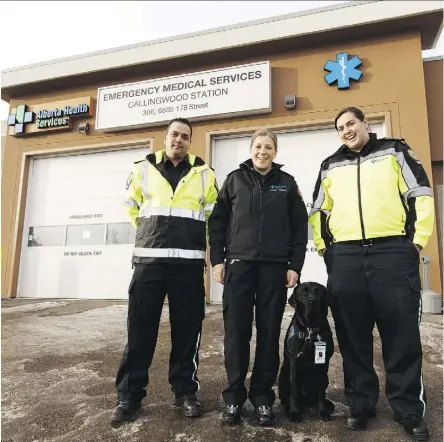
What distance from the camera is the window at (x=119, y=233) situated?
785cm

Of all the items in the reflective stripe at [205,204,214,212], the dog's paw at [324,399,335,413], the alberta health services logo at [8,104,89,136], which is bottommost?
the dog's paw at [324,399,335,413]

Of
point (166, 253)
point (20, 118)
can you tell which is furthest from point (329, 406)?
point (20, 118)

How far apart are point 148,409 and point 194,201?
144 centimetres

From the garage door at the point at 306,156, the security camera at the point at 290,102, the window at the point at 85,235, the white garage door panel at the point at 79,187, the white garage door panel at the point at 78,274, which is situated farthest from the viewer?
the white garage door panel at the point at 79,187

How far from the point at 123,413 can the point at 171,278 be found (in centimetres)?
88

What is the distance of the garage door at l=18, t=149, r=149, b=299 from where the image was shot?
791 cm

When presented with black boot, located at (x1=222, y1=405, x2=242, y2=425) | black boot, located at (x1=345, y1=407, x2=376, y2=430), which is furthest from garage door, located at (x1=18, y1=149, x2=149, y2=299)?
black boot, located at (x1=345, y1=407, x2=376, y2=430)

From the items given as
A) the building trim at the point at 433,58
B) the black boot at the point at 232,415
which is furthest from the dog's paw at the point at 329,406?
the building trim at the point at 433,58

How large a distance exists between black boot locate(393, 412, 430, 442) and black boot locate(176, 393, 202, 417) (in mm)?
1222

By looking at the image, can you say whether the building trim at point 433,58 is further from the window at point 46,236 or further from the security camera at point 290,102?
the window at point 46,236

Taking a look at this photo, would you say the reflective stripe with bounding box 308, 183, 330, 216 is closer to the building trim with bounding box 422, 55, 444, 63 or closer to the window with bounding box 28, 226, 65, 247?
the building trim with bounding box 422, 55, 444, 63

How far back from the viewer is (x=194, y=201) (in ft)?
8.55

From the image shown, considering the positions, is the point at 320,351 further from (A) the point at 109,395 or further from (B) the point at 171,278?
(A) the point at 109,395

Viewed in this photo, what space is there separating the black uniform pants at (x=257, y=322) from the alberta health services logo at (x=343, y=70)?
5711mm
